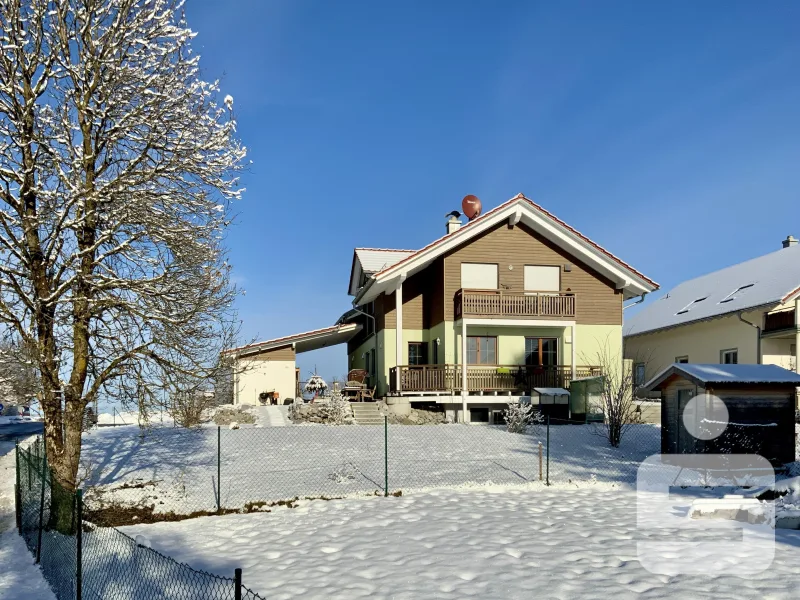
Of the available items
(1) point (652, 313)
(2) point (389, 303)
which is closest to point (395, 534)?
(2) point (389, 303)

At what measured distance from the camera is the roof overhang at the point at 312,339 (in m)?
26.1

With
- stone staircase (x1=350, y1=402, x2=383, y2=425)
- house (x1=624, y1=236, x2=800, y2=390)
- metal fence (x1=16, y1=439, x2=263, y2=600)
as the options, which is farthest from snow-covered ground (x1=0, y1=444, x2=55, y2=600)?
house (x1=624, y1=236, x2=800, y2=390)

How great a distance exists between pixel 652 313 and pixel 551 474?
850 inches

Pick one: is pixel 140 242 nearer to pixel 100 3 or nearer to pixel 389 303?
pixel 100 3

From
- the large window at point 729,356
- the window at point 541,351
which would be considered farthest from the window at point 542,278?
the large window at point 729,356

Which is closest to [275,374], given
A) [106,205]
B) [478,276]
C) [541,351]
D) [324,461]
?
[478,276]

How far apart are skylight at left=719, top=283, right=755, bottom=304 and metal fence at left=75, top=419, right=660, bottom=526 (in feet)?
30.9

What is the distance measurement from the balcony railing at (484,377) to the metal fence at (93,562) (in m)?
13.4

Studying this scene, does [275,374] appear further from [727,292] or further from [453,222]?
[727,292]

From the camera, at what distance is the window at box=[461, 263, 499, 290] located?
2380 centimetres

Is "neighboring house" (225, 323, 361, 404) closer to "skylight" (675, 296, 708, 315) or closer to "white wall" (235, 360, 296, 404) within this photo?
"white wall" (235, 360, 296, 404)

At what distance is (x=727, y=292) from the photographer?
27.4 metres

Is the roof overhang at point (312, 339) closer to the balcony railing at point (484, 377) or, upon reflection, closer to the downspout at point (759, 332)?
the balcony railing at point (484, 377)

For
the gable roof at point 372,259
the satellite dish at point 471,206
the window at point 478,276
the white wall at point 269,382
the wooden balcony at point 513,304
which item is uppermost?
the satellite dish at point 471,206
